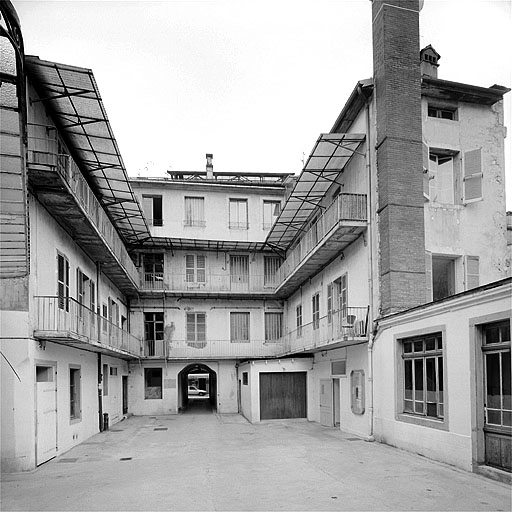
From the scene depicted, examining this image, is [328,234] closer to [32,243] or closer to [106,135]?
[106,135]

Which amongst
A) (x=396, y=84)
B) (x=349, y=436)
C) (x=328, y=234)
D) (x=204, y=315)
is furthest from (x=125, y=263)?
(x=396, y=84)

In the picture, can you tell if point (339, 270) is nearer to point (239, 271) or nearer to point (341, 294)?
point (341, 294)

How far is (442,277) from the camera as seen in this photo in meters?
16.1

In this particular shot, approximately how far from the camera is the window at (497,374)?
9.57 metres

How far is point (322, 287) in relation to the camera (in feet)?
69.4

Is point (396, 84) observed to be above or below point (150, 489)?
above

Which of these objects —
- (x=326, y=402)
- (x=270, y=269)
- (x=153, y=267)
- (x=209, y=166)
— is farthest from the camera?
(x=209, y=166)

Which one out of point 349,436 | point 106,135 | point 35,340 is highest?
point 106,135

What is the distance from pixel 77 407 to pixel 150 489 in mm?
7746

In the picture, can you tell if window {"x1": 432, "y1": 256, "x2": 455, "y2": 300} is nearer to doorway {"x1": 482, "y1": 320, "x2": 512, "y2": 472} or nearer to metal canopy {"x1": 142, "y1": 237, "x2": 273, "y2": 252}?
doorway {"x1": 482, "y1": 320, "x2": 512, "y2": 472}

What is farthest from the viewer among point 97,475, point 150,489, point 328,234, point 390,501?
point 328,234

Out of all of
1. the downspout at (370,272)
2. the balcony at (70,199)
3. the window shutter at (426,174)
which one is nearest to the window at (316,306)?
the downspout at (370,272)

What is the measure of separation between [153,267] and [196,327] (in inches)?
Answer: 151

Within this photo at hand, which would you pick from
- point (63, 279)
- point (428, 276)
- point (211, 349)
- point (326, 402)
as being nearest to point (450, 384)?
point (428, 276)
